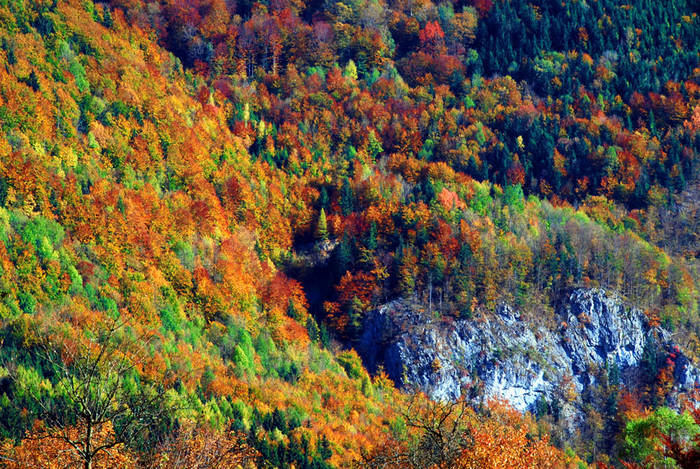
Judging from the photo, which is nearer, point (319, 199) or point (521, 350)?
point (521, 350)

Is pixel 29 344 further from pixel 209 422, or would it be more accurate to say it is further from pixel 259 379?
pixel 259 379

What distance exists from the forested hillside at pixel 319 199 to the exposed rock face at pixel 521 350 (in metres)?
2.52

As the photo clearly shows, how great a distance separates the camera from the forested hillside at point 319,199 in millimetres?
99625

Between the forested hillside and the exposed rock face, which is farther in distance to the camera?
the exposed rock face

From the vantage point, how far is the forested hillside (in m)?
99.6

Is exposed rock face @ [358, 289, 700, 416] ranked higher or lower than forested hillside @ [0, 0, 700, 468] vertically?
lower

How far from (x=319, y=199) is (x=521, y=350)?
46413 mm

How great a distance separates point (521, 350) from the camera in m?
121

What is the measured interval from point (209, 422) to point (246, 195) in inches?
2383

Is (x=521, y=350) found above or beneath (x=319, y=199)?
beneath

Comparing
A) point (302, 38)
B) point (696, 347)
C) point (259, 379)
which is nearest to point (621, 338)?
point (696, 347)

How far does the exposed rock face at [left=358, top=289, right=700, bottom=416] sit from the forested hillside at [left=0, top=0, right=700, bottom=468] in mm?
2523

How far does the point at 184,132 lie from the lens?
483ft

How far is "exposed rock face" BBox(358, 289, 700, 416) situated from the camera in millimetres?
116750
